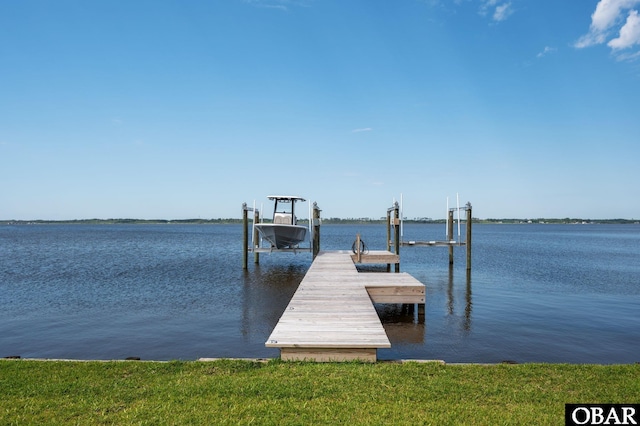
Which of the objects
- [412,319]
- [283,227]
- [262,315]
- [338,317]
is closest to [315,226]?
[283,227]

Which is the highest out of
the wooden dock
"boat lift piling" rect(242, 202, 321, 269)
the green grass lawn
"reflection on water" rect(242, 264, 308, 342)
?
"boat lift piling" rect(242, 202, 321, 269)

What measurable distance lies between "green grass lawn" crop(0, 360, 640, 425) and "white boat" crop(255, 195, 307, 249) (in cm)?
1832

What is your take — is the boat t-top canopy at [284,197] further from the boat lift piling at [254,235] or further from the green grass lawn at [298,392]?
the green grass lawn at [298,392]

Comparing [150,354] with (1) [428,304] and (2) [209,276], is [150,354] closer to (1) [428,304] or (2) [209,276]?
(1) [428,304]

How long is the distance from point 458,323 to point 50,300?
50.8 feet

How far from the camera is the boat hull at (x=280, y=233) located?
82.7 ft

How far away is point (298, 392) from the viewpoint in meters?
5.57

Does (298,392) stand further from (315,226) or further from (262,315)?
(315,226)

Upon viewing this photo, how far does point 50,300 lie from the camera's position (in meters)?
16.9

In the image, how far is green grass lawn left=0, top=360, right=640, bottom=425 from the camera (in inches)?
193

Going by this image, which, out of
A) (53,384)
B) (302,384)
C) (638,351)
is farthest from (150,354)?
(638,351)

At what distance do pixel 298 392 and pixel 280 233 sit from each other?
20012 millimetres

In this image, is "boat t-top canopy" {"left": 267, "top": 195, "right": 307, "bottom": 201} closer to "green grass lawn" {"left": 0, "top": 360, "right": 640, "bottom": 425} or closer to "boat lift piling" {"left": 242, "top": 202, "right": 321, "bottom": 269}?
"boat lift piling" {"left": 242, "top": 202, "right": 321, "bottom": 269}

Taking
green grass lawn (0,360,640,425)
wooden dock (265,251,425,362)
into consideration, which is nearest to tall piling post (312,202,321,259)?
wooden dock (265,251,425,362)
